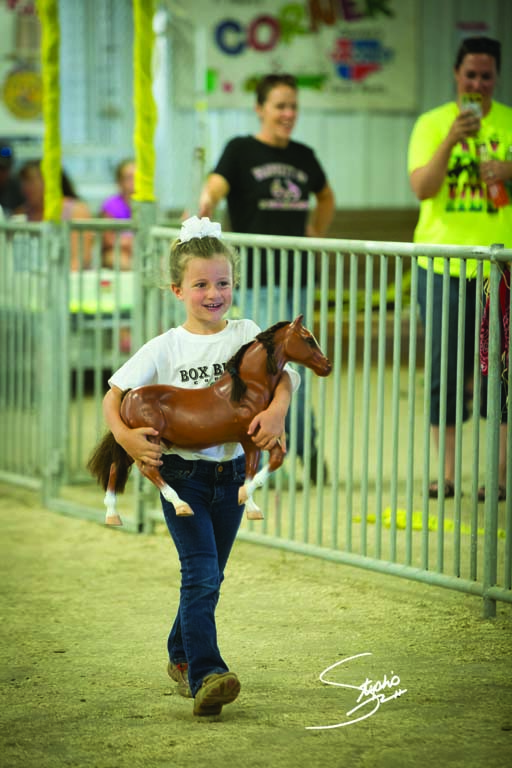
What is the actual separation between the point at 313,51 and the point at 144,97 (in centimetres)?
678

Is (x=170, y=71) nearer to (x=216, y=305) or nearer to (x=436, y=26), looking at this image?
(x=436, y=26)

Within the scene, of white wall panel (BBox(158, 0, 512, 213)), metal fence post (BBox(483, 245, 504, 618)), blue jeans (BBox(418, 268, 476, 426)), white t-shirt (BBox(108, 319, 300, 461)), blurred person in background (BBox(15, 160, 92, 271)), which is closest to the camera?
white t-shirt (BBox(108, 319, 300, 461))

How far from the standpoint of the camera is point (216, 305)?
12.1 feet

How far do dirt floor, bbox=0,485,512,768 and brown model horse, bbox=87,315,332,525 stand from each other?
0.62m

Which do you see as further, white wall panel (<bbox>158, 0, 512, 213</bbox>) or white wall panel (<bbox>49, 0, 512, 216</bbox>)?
white wall panel (<bbox>158, 0, 512, 213</bbox>)

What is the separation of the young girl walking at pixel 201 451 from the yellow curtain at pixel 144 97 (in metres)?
2.33

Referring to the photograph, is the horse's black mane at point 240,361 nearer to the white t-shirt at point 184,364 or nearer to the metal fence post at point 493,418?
the white t-shirt at point 184,364

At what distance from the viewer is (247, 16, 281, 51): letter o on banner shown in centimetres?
1229

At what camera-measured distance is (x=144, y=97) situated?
237 inches

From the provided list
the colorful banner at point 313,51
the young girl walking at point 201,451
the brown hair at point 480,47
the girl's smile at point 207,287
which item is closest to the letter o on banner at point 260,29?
the colorful banner at point 313,51

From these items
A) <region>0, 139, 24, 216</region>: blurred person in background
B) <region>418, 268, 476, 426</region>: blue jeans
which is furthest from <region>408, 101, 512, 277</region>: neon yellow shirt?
<region>0, 139, 24, 216</region>: blurred person in background

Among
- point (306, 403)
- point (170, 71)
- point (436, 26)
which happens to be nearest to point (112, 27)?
point (170, 71)

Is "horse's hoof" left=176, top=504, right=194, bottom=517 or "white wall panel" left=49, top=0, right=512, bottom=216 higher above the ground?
"white wall panel" left=49, top=0, right=512, bottom=216

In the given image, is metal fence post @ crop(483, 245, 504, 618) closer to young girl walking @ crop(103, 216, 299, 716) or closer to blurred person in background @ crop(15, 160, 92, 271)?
young girl walking @ crop(103, 216, 299, 716)
